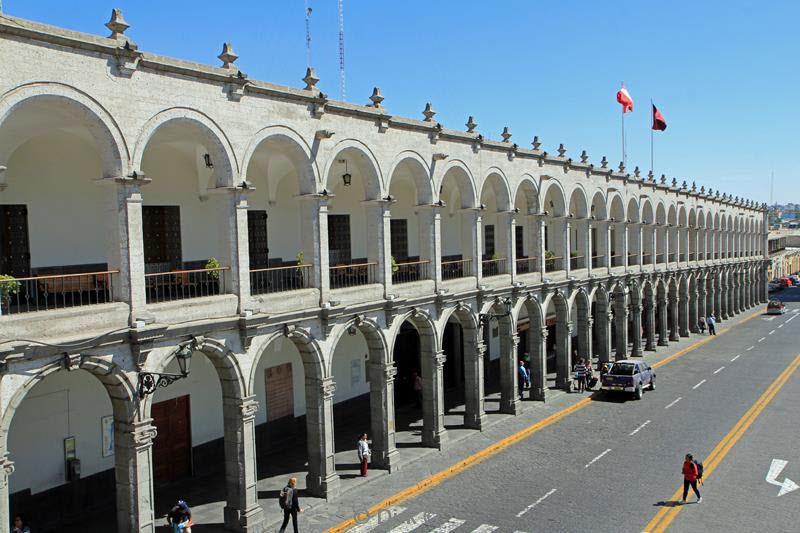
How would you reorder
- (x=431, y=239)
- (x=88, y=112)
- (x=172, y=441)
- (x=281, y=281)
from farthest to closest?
(x=431, y=239), (x=281, y=281), (x=172, y=441), (x=88, y=112)

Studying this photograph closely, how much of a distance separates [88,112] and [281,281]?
7.71 meters

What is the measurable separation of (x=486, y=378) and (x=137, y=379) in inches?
847

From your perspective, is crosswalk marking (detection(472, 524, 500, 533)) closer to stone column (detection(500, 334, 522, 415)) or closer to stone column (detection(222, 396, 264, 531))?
stone column (detection(222, 396, 264, 531))

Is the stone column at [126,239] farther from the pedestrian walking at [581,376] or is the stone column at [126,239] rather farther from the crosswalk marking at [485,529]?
the pedestrian walking at [581,376]

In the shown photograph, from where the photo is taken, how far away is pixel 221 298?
1576 cm

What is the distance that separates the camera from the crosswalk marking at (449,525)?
1598 cm

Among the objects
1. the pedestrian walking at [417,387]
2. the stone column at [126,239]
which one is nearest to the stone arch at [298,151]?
the stone column at [126,239]

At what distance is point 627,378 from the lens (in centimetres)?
2859

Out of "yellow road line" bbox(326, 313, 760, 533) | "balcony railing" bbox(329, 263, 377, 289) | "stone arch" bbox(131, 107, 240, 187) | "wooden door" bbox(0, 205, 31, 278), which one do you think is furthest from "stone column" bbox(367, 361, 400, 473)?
"wooden door" bbox(0, 205, 31, 278)

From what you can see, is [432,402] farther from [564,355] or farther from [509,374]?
[564,355]

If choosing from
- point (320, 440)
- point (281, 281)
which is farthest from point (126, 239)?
point (320, 440)

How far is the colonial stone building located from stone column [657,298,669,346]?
1482 centimetres

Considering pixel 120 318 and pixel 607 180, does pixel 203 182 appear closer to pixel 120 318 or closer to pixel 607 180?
pixel 120 318

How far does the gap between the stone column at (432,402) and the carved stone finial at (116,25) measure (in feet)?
43.5
